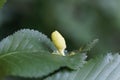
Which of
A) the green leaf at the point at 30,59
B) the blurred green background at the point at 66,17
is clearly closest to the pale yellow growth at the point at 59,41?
the green leaf at the point at 30,59

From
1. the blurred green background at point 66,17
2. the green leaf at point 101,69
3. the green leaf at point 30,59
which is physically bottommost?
the green leaf at point 101,69

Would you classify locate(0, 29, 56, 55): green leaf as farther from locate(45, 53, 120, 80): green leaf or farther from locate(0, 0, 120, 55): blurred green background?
locate(0, 0, 120, 55): blurred green background

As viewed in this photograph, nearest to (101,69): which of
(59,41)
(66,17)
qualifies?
(59,41)

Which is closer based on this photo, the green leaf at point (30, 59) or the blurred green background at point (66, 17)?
the green leaf at point (30, 59)

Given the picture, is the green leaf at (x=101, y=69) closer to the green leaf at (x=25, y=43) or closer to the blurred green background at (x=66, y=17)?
the green leaf at (x=25, y=43)

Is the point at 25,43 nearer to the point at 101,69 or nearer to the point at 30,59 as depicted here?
the point at 30,59

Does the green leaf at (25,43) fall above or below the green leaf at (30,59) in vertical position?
above

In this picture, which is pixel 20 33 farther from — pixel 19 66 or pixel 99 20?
pixel 99 20

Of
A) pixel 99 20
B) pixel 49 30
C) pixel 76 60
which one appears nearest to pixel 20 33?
pixel 76 60
